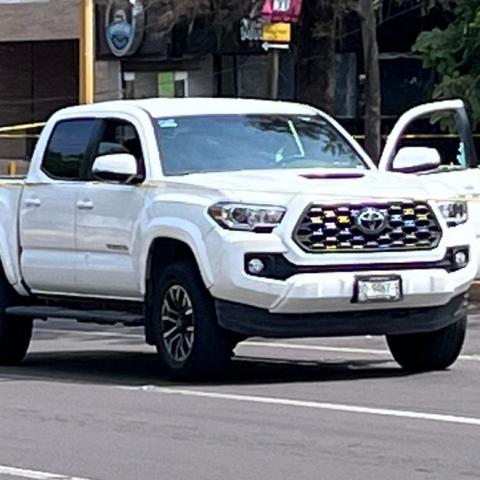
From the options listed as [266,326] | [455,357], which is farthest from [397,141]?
[266,326]

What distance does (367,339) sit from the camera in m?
16.9

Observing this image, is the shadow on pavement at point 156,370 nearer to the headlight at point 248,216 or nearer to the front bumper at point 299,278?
the front bumper at point 299,278

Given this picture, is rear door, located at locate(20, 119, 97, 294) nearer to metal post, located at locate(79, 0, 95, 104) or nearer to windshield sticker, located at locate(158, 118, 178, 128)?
windshield sticker, located at locate(158, 118, 178, 128)

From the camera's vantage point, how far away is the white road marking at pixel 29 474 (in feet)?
30.4

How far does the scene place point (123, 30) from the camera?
3659 cm

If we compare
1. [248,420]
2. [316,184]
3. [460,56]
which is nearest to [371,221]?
[316,184]

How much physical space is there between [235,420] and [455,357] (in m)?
2.99

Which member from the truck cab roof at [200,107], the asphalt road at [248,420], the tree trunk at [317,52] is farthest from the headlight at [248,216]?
the tree trunk at [317,52]

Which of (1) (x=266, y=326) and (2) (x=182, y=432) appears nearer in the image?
(2) (x=182, y=432)

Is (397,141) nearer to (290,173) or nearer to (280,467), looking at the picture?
(290,173)

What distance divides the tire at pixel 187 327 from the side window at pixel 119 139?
4.17ft

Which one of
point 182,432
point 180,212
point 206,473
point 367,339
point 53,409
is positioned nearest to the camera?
point 206,473

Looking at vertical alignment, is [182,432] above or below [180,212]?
below

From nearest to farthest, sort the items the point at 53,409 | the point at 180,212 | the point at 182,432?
the point at 182,432, the point at 53,409, the point at 180,212
